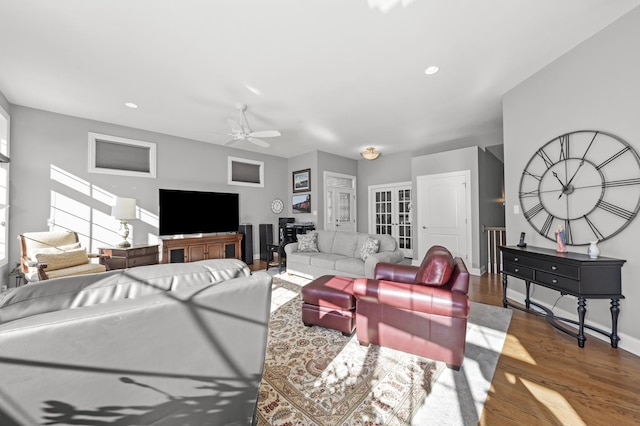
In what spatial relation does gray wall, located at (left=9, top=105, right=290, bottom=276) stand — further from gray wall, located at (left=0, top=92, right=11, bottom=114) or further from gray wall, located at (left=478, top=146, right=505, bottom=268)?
gray wall, located at (left=478, top=146, right=505, bottom=268)

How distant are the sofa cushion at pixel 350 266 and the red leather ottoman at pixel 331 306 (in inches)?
40.3

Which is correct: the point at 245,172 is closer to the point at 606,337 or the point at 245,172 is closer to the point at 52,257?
the point at 52,257

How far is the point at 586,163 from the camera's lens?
2523 millimetres

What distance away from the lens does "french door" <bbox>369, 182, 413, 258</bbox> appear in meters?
6.49

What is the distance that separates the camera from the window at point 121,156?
420 cm

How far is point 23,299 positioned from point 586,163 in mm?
4190

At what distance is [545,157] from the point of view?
2914 mm

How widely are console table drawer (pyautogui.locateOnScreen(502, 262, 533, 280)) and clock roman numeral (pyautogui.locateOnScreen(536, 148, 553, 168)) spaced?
123 centimetres

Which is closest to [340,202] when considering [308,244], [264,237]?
[264,237]

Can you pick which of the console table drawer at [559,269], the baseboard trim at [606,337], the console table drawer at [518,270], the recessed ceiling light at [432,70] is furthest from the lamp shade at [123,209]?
the baseboard trim at [606,337]

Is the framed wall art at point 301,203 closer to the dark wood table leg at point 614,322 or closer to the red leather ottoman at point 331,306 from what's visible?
the red leather ottoman at point 331,306

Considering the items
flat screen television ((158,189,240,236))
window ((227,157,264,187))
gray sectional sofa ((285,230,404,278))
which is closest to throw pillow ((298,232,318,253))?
gray sectional sofa ((285,230,404,278))

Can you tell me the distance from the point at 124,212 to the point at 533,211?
5.87m

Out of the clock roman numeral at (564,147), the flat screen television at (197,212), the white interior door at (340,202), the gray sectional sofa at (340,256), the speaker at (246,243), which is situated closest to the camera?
the clock roman numeral at (564,147)
